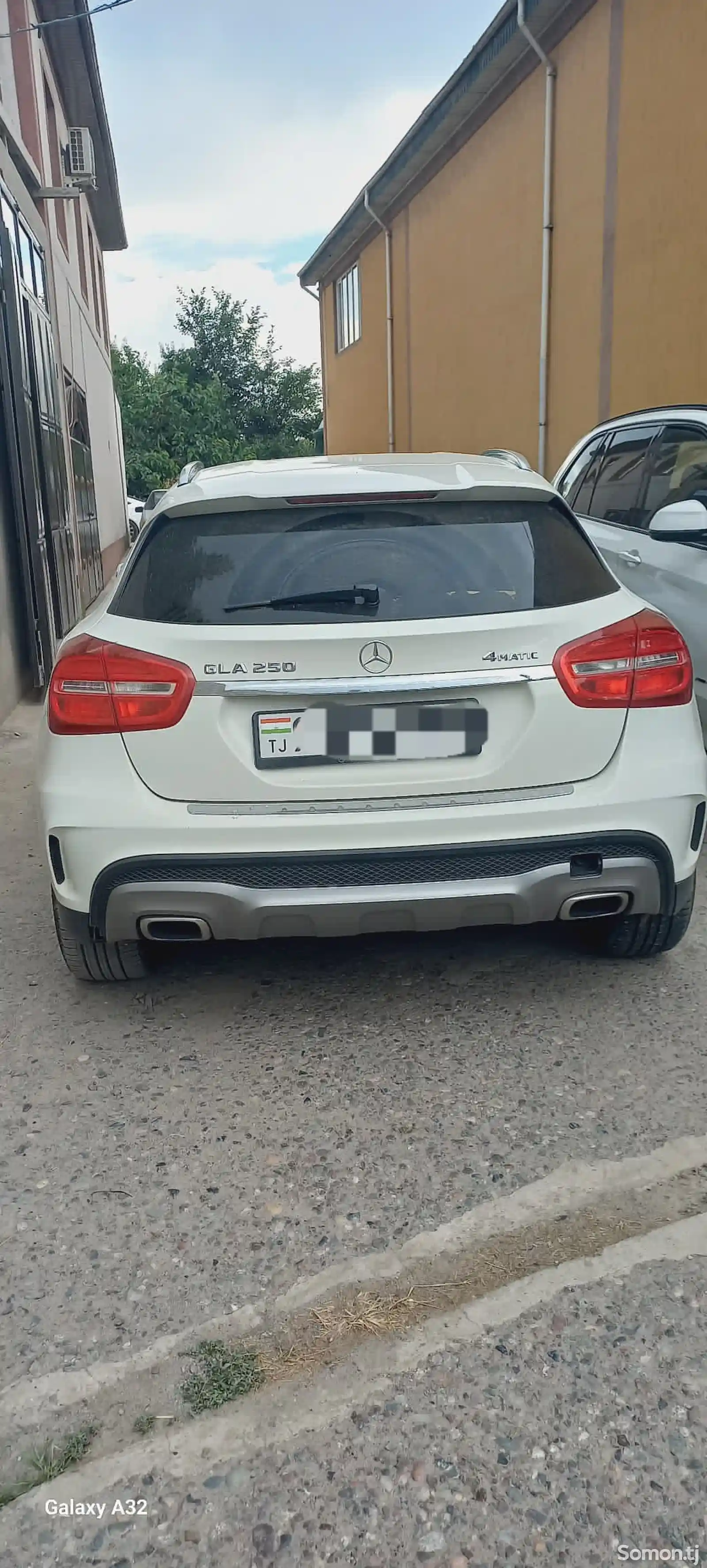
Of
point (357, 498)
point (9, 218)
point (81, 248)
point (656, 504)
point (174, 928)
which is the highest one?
point (81, 248)

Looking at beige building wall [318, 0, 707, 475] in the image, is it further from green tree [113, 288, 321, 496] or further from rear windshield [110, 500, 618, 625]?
green tree [113, 288, 321, 496]

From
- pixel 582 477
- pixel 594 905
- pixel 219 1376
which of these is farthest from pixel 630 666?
pixel 582 477

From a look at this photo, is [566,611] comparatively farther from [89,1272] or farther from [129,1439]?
[129,1439]

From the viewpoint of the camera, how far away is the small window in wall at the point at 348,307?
953 inches

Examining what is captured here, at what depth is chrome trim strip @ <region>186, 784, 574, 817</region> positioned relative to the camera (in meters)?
2.93

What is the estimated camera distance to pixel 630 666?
3.01m

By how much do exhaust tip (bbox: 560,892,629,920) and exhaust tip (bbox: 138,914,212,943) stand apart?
0.94 metres

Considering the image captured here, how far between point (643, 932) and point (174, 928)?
4.56ft

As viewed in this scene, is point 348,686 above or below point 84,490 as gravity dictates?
above

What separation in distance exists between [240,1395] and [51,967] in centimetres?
207

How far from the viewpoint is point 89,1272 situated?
2.28m

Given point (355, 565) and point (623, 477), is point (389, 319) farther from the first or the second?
point (355, 565)

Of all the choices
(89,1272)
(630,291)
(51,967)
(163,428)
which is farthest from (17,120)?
(163,428)

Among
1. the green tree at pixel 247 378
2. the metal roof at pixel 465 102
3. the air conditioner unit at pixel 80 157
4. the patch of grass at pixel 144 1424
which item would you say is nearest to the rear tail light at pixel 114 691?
the patch of grass at pixel 144 1424
